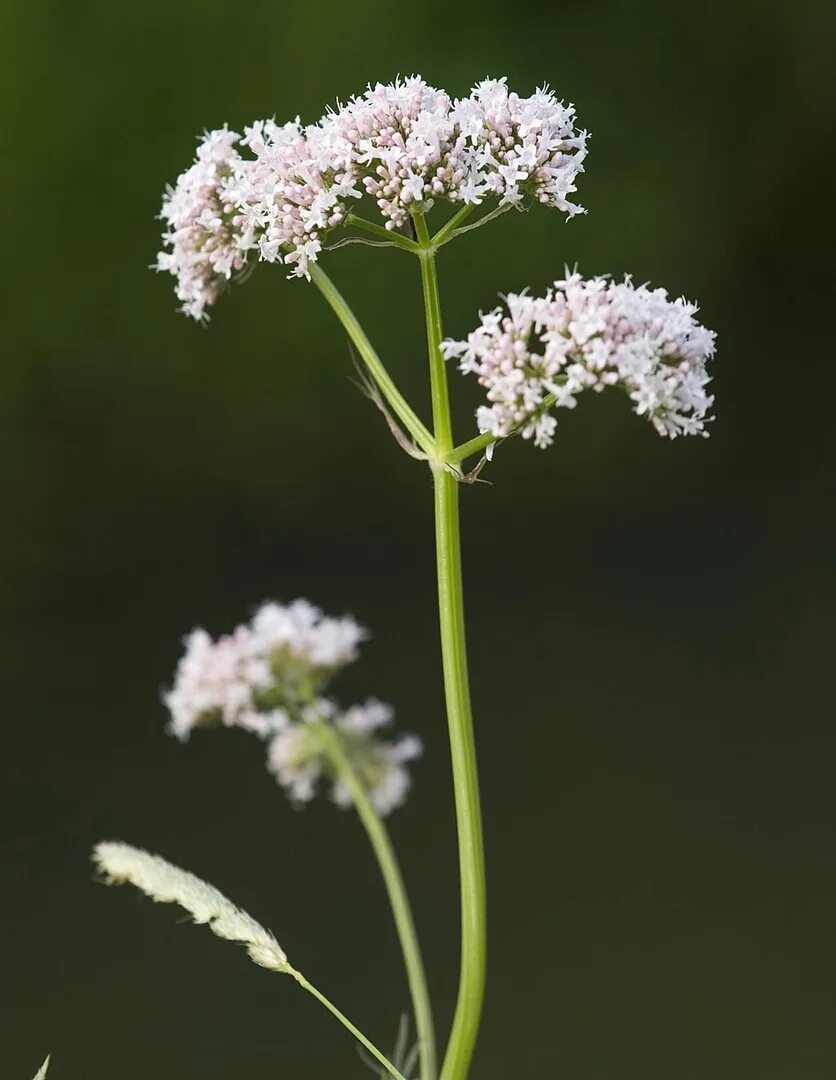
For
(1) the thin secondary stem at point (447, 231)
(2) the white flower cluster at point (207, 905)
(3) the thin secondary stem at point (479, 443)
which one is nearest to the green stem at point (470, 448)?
(3) the thin secondary stem at point (479, 443)

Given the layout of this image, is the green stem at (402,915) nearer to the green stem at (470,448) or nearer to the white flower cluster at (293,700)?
the white flower cluster at (293,700)

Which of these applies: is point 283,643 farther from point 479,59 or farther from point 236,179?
point 479,59

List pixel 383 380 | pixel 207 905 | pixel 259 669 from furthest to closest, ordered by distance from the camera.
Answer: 1. pixel 259 669
2. pixel 383 380
3. pixel 207 905

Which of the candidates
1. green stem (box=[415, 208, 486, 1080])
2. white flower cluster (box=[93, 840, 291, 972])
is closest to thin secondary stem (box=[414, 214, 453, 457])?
green stem (box=[415, 208, 486, 1080])

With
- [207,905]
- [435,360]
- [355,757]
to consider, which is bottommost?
[207,905]

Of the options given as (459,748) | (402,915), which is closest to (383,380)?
(459,748)

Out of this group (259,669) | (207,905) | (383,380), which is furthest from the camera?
(259,669)

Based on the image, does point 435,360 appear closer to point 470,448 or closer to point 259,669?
point 470,448

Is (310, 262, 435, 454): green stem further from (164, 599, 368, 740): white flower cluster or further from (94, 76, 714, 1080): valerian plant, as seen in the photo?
(164, 599, 368, 740): white flower cluster
